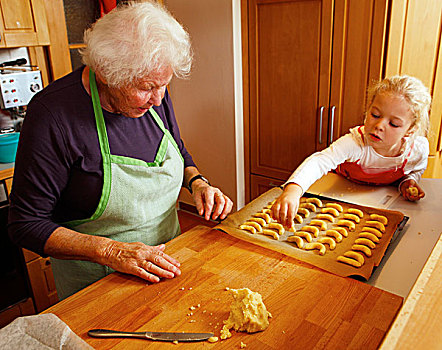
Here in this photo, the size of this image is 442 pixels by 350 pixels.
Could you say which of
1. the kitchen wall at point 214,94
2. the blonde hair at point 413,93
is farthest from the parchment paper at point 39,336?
the kitchen wall at point 214,94

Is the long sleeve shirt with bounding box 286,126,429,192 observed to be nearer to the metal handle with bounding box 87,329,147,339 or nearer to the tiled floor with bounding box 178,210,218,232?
the metal handle with bounding box 87,329,147,339

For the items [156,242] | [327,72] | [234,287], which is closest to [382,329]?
[234,287]

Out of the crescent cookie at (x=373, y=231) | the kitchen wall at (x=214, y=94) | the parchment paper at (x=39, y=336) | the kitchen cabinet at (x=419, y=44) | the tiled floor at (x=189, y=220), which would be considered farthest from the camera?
the tiled floor at (x=189, y=220)

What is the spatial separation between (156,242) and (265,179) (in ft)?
5.12

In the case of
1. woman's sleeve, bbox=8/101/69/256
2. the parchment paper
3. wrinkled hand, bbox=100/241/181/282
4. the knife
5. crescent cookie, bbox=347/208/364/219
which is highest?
woman's sleeve, bbox=8/101/69/256

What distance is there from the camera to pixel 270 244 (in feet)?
3.91

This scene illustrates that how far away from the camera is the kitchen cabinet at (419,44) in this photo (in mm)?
1936

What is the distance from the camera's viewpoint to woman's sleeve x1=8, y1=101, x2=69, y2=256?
1.04 m

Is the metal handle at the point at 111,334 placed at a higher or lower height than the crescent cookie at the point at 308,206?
higher

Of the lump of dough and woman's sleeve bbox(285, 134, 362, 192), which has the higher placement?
woman's sleeve bbox(285, 134, 362, 192)

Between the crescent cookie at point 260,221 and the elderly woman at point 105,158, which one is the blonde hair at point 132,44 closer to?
the elderly woman at point 105,158

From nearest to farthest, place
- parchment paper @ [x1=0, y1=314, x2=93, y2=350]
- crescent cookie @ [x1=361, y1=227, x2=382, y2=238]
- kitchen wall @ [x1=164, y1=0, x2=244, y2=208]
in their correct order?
parchment paper @ [x1=0, y1=314, x2=93, y2=350] < crescent cookie @ [x1=361, y1=227, x2=382, y2=238] < kitchen wall @ [x1=164, y1=0, x2=244, y2=208]

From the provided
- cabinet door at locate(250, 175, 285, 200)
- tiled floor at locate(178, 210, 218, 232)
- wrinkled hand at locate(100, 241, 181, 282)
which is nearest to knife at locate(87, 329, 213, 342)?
wrinkled hand at locate(100, 241, 181, 282)

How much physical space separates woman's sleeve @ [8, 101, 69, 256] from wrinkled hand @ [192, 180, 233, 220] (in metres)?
0.47
